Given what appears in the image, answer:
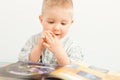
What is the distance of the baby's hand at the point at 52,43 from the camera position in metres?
0.66

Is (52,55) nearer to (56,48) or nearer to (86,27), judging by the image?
(56,48)

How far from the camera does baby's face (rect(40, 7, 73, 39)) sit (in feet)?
2.43

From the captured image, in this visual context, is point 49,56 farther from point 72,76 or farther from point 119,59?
point 119,59

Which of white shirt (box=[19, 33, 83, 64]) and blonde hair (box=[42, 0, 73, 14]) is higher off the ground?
blonde hair (box=[42, 0, 73, 14])

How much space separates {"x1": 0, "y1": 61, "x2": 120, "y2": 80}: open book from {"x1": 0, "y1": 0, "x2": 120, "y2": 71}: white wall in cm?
57

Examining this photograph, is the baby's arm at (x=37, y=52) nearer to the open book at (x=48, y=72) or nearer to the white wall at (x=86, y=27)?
the open book at (x=48, y=72)

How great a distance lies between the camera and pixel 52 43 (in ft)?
2.16

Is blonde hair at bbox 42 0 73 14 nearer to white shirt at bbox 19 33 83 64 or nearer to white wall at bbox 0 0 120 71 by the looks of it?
white shirt at bbox 19 33 83 64

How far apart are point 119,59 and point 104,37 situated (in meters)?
0.11

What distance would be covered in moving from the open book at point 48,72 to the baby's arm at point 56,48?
0.10 m

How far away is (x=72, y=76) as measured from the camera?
0.47 m

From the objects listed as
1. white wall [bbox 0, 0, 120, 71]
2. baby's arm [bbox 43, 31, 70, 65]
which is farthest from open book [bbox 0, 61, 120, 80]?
white wall [bbox 0, 0, 120, 71]

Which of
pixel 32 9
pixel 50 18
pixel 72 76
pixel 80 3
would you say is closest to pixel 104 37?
pixel 80 3

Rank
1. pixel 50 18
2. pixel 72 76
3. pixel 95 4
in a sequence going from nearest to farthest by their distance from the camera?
pixel 72 76
pixel 50 18
pixel 95 4
